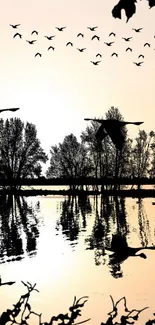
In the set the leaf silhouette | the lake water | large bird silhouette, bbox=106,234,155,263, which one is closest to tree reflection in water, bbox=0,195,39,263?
the lake water

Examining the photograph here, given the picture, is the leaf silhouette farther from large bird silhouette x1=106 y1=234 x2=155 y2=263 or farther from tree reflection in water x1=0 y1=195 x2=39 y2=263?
tree reflection in water x1=0 y1=195 x2=39 y2=263

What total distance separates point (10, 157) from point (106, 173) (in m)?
18.2

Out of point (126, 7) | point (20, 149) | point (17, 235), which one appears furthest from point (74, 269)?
point (20, 149)

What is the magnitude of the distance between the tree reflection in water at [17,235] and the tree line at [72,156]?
23173 mm

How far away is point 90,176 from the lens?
82.5 metres

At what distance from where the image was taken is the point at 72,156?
93.1 metres

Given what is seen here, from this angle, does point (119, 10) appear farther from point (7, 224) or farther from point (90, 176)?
point (90, 176)

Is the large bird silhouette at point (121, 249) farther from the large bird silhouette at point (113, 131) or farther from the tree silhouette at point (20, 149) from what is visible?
the tree silhouette at point (20, 149)

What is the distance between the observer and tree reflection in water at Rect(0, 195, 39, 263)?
26172 millimetres

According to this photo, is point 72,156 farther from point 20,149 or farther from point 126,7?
point 126,7

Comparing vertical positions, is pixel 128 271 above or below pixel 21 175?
below

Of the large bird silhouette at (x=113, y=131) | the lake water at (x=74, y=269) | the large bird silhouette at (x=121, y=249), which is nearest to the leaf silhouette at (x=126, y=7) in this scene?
the large bird silhouette at (x=113, y=131)

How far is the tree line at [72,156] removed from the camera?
74938mm

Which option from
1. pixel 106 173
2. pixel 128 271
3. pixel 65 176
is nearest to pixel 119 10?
pixel 128 271
